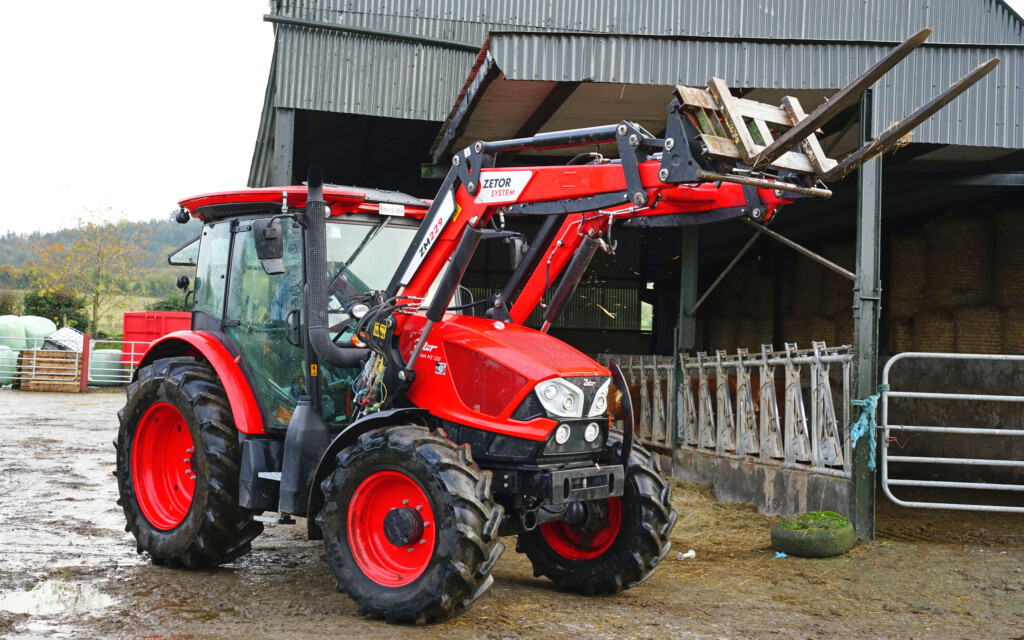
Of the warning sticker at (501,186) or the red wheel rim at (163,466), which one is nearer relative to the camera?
the warning sticker at (501,186)

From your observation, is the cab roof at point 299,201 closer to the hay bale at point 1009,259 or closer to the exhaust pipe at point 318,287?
the exhaust pipe at point 318,287

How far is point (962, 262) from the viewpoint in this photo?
1195 centimetres

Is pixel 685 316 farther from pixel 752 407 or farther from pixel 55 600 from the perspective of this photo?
pixel 55 600

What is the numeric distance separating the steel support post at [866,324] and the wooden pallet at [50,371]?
2207cm

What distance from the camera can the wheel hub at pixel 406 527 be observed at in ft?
15.8

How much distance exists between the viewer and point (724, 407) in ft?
32.8

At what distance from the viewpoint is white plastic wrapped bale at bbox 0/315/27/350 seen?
28.8 m

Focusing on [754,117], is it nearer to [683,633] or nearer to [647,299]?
[683,633]

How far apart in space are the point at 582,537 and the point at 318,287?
2136 mm

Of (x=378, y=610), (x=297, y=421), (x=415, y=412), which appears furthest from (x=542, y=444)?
(x=297, y=421)

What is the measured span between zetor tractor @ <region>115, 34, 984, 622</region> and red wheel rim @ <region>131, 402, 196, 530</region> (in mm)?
15

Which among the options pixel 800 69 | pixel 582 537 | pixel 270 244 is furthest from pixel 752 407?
pixel 270 244

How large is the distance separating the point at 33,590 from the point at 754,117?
4.61 metres

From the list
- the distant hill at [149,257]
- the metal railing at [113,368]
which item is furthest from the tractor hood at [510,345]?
the distant hill at [149,257]
